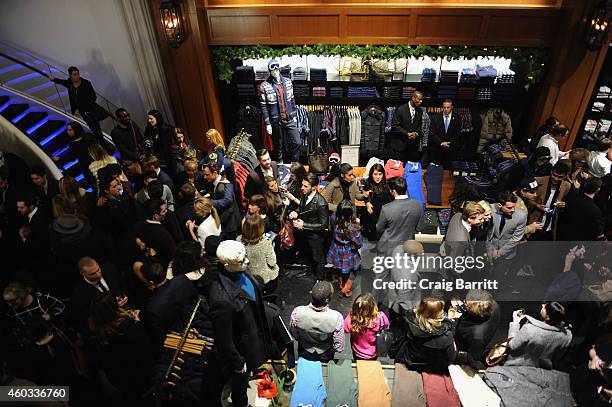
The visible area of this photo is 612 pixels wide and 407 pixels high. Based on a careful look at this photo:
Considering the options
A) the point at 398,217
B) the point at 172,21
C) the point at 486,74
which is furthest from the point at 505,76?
the point at 172,21

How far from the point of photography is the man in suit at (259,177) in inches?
229

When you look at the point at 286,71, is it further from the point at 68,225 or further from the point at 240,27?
the point at 68,225

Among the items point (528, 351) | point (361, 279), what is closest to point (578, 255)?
point (528, 351)

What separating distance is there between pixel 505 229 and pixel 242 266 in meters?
3.18

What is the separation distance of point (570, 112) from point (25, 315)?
27.3 feet

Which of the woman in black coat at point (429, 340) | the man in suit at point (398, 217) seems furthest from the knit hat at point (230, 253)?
the man in suit at point (398, 217)

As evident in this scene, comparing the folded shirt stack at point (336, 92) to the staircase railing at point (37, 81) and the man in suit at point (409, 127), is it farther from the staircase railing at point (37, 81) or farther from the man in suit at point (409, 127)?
the staircase railing at point (37, 81)

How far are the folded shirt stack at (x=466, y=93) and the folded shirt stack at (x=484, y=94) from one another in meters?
0.09

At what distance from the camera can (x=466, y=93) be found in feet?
25.2

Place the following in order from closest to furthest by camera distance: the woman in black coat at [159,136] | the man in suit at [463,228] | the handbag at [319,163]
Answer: the man in suit at [463,228]
the handbag at [319,163]
the woman in black coat at [159,136]

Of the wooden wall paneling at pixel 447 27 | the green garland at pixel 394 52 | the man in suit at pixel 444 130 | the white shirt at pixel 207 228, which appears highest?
the wooden wall paneling at pixel 447 27

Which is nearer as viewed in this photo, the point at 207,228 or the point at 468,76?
the point at 207,228

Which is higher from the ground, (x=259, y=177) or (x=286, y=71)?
(x=286, y=71)

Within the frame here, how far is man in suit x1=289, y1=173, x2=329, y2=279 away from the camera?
17.3 ft
